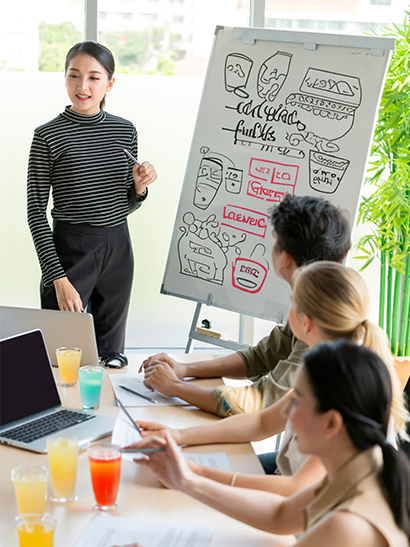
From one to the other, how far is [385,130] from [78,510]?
2.66 metres

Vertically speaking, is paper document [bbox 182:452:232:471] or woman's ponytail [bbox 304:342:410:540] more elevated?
woman's ponytail [bbox 304:342:410:540]

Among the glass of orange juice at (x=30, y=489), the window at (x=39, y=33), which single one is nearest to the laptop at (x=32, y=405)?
the glass of orange juice at (x=30, y=489)

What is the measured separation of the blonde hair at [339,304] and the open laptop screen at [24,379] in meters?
0.65

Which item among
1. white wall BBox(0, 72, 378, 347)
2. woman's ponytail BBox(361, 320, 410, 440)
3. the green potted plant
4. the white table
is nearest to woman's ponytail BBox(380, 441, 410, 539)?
woman's ponytail BBox(361, 320, 410, 440)

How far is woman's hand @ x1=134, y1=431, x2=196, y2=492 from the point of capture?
1.18 meters

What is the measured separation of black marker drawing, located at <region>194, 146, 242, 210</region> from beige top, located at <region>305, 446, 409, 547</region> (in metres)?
1.89

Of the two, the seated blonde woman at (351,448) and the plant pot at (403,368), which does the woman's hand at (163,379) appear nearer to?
the seated blonde woman at (351,448)

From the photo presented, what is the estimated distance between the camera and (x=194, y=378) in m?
1.91

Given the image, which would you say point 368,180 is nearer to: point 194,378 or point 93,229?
point 93,229

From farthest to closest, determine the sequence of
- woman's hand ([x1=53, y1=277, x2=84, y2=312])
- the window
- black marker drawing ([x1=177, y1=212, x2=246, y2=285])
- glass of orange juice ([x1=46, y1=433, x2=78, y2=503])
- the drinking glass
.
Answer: the window, black marker drawing ([x1=177, y1=212, x2=246, y2=285]), woman's hand ([x1=53, y1=277, x2=84, y2=312]), the drinking glass, glass of orange juice ([x1=46, y1=433, x2=78, y2=503])

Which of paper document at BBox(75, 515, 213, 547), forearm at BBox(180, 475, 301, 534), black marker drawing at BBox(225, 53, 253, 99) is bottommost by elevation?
paper document at BBox(75, 515, 213, 547)

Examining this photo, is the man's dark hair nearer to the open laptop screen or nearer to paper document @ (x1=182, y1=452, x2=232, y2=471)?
paper document @ (x1=182, y1=452, x2=232, y2=471)

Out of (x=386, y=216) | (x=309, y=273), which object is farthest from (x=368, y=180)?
(x=309, y=273)

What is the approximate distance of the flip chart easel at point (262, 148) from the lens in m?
2.60
